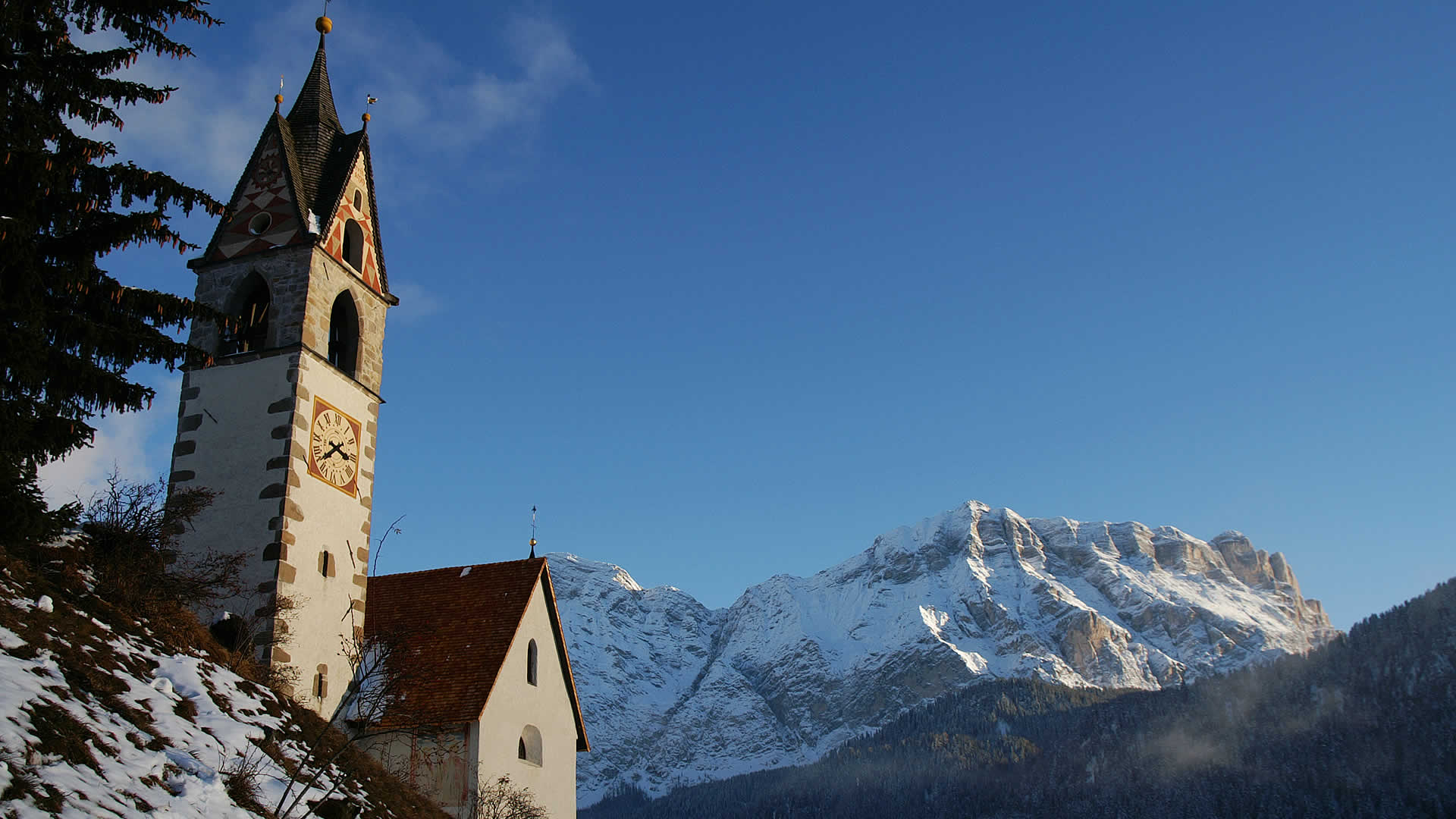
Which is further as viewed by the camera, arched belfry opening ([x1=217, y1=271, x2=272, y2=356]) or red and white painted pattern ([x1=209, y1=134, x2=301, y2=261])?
red and white painted pattern ([x1=209, y1=134, x2=301, y2=261])

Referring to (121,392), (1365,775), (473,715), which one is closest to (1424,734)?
(1365,775)

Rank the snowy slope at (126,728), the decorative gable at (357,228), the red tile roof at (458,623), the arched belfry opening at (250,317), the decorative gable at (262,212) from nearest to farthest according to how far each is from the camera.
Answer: the snowy slope at (126,728) → the arched belfry opening at (250,317) → the red tile roof at (458,623) → the decorative gable at (262,212) → the decorative gable at (357,228)

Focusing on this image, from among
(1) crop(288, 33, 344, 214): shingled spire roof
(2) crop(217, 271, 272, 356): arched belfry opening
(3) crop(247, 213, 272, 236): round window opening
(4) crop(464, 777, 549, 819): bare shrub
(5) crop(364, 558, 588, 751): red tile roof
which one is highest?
(1) crop(288, 33, 344, 214): shingled spire roof

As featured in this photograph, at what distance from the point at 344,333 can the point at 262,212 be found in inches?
125

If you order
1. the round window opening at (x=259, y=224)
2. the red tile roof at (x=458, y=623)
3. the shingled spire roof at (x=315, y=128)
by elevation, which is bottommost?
the red tile roof at (x=458, y=623)

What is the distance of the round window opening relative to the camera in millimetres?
26281

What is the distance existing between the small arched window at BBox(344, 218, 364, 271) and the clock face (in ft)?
12.5

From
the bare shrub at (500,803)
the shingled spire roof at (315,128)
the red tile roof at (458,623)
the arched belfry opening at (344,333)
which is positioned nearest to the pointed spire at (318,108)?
the shingled spire roof at (315,128)

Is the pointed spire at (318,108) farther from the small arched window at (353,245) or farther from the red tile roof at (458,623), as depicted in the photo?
the red tile roof at (458,623)

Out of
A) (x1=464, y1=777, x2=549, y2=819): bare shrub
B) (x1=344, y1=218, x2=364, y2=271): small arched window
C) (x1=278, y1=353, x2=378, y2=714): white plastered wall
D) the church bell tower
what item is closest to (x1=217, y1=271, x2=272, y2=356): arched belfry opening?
the church bell tower

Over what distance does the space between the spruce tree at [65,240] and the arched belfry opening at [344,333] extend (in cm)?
1236

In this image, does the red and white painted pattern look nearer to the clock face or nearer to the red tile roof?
the clock face

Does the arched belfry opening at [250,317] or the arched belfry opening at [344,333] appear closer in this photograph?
the arched belfry opening at [250,317]

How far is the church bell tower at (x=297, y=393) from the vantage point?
23484 millimetres
